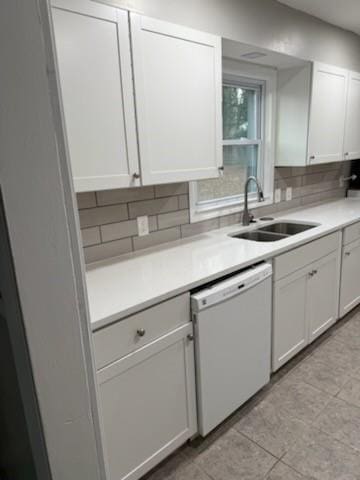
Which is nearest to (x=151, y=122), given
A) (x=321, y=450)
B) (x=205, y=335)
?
(x=205, y=335)

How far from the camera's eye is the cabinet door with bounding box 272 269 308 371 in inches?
81.0

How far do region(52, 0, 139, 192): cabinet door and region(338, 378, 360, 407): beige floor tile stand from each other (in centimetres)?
181

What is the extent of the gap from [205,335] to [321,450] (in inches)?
33.7

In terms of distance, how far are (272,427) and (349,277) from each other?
4.97ft

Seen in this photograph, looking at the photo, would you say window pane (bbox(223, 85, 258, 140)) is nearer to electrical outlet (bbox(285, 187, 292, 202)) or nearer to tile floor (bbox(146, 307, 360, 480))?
electrical outlet (bbox(285, 187, 292, 202))

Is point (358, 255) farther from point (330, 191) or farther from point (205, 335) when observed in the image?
point (205, 335)

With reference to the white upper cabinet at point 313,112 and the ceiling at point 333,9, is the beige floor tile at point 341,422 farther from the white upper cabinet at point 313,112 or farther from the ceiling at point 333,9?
the ceiling at point 333,9

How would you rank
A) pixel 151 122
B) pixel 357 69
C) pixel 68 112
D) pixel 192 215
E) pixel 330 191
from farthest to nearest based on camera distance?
pixel 330 191
pixel 357 69
pixel 192 215
pixel 151 122
pixel 68 112

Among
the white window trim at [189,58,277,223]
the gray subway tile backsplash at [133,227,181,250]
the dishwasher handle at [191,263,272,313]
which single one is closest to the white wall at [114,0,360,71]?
the white window trim at [189,58,277,223]

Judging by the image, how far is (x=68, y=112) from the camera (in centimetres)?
134

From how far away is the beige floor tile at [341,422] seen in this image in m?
1.75

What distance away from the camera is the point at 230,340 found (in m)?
1.71

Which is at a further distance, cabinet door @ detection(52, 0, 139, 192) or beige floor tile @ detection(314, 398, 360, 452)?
beige floor tile @ detection(314, 398, 360, 452)

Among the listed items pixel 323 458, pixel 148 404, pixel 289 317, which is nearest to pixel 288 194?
pixel 289 317
